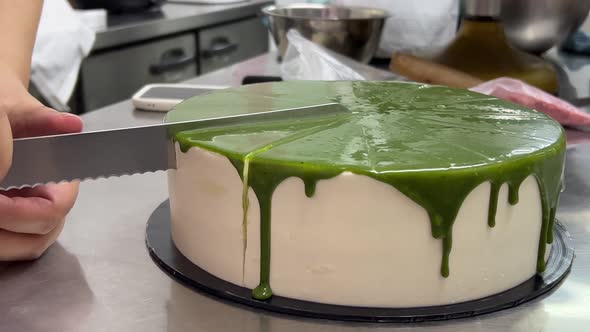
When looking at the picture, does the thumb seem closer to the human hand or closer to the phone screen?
the human hand

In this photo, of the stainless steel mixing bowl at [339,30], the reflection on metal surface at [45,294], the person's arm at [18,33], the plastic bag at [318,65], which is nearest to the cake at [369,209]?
the reflection on metal surface at [45,294]

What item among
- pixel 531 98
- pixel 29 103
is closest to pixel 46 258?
pixel 29 103

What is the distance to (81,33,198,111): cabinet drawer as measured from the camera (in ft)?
6.67

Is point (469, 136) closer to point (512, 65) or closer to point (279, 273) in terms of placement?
point (279, 273)

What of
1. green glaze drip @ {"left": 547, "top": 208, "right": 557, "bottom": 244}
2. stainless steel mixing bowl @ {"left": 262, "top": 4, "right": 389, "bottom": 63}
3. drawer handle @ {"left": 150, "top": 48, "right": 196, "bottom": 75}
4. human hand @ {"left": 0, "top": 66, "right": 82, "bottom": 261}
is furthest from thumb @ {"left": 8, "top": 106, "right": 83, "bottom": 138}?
drawer handle @ {"left": 150, "top": 48, "right": 196, "bottom": 75}

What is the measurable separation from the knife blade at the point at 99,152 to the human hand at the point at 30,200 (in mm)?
38

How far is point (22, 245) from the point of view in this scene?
2.37ft

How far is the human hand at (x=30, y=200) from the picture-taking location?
704 mm

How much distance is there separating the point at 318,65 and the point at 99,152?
0.71m

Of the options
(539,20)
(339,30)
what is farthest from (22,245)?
(539,20)

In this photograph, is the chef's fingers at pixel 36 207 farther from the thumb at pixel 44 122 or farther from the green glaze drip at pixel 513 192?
the green glaze drip at pixel 513 192

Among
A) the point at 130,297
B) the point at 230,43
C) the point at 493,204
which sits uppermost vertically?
the point at 493,204

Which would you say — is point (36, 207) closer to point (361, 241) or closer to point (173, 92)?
point (361, 241)

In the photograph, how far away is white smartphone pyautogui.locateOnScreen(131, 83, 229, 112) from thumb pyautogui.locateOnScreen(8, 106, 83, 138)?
0.51 meters
